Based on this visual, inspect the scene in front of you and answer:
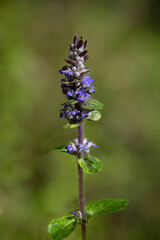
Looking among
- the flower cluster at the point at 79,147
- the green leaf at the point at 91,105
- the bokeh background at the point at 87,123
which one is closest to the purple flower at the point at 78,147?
the flower cluster at the point at 79,147

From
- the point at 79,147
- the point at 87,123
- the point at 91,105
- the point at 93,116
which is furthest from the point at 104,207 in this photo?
the point at 87,123

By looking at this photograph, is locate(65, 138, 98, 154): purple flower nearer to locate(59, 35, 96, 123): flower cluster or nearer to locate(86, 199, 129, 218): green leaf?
locate(59, 35, 96, 123): flower cluster

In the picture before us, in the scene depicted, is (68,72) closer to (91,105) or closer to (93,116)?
(91,105)

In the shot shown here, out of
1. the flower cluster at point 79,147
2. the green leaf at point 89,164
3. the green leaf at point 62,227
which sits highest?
the flower cluster at point 79,147

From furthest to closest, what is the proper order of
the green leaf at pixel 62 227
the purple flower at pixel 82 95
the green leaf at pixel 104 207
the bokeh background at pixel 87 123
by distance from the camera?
1. the bokeh background at pixel 87 123
2. the green leaf at pixel 104 207
3. the green leaf at pixel 62 227
4. the purple flower at pixel 82 95

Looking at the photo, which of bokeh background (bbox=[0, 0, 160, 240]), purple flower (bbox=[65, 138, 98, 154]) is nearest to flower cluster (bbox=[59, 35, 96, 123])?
purple flower (bbox=[65, 138, 98, 154])

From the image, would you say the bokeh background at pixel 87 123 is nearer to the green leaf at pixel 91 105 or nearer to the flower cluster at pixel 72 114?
the flower cluster at pixel 72 114
